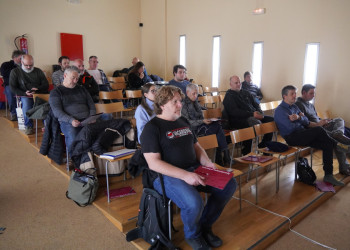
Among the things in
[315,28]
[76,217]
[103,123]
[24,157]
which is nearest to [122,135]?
[103,123]

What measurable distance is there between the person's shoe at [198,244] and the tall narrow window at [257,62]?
4.89 meters

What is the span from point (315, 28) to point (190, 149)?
443cm

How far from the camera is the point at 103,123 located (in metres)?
2.93

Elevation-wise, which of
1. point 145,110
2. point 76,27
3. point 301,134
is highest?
point 76,27

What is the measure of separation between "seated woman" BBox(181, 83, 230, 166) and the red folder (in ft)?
4.57

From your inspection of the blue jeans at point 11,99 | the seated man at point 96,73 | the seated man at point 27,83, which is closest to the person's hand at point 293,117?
the seated man at point 96,73

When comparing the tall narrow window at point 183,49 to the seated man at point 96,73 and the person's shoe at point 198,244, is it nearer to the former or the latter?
the seated man at point 96,73

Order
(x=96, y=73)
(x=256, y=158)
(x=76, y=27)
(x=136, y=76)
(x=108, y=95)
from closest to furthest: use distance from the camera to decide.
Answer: (x=256, y=158) → (x=108, y=95) → (x=96, y=73) → (x=136, y=76) → (x=76, y=27)

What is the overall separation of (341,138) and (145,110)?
258cm

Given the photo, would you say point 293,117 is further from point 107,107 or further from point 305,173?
point 107,107

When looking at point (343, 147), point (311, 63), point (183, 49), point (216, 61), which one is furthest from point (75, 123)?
point (183, 49)

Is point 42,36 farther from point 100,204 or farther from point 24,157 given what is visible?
point 100,204

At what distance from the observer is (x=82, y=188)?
253 cm

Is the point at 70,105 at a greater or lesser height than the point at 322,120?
greater
